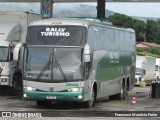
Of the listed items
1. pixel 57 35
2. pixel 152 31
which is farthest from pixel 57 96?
pixel 152 31

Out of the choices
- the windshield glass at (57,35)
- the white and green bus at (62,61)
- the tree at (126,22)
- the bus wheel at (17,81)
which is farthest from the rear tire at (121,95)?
the tree at (126,22)

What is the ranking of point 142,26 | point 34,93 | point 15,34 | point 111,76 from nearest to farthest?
point 34,93 < point 111,76 < point 15,34 < point 142,26

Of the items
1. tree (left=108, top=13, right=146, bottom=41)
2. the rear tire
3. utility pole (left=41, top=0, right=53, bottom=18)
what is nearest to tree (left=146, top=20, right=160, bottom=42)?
tree (left=108, top=13, right=146, bottom=41)

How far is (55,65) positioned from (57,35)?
3.89ft

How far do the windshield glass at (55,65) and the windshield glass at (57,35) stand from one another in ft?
0.98

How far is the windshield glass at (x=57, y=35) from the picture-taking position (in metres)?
18.0

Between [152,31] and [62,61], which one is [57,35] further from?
[152,31]

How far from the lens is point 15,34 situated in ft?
79.7

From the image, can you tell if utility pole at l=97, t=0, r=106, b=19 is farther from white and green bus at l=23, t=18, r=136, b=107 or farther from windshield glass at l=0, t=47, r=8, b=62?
white and green bus at l=23, t=18, r=136, b=107

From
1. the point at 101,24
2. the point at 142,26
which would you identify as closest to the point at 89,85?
the point at 101,24

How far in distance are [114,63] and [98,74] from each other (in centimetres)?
281

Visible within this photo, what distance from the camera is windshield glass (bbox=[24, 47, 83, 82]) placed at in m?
17.6

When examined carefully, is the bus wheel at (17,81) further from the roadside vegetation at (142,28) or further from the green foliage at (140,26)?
the green foliage at (140,26)

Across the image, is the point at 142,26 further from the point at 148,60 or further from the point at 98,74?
the point at 98,74
